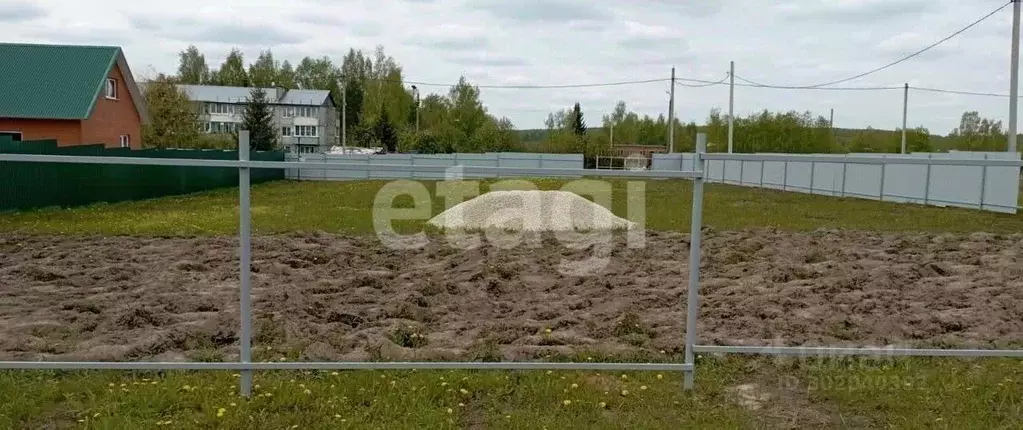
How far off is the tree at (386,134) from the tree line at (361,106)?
3.1 inches

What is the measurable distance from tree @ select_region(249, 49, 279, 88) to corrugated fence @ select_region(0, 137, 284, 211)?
58257 millimetres

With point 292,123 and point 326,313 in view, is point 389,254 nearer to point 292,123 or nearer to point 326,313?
point 326,313

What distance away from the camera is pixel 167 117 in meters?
38.5

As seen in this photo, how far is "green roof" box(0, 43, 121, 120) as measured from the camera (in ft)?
84.1

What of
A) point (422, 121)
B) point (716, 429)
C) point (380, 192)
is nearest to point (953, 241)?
point (716, 429)

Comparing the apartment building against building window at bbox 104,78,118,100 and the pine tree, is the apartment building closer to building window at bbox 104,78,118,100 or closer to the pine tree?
the pine tree

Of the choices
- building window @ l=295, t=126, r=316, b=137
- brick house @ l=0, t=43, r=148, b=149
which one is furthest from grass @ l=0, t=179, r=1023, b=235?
building window @ l=295, t=126, r=316, b=137

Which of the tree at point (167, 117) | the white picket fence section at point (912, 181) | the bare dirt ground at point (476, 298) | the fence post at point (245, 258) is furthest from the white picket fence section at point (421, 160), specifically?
the fence post at point (245, 258)

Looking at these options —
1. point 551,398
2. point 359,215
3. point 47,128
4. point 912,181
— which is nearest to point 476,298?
point 551,398

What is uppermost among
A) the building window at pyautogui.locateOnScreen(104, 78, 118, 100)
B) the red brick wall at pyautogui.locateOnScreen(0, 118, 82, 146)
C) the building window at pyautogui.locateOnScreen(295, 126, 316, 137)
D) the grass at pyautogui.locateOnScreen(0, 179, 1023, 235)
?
the building window at pyautogui.locateOnScreen(104, 78, 118, 100)

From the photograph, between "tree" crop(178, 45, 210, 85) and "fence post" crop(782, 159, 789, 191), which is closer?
"fence post" crop(782, 159, 789, 191)

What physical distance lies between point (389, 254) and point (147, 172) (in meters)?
13.8

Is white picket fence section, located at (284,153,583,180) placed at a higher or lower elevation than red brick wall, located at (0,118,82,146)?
lower

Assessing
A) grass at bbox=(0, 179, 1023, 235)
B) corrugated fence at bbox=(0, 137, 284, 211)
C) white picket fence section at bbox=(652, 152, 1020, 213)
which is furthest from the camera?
white picket fence section at bbox=(652, 152, 1020, 213)
